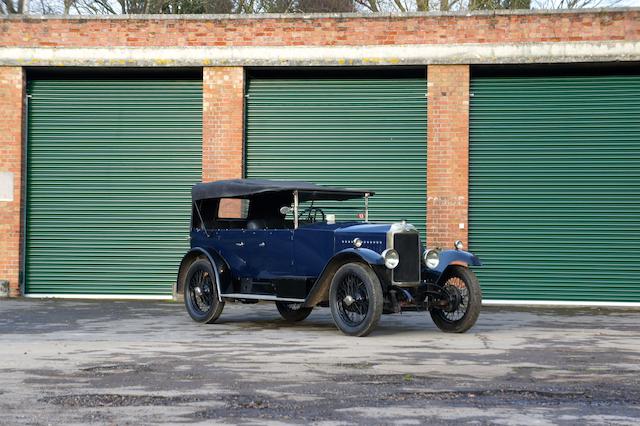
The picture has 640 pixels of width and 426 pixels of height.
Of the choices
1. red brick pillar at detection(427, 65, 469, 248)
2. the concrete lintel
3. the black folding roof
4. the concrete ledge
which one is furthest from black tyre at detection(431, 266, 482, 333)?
the concrete ledge

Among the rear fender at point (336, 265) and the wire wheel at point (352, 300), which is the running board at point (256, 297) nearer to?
the rear fender at point (336, 265)

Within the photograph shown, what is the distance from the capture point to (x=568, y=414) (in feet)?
19.7

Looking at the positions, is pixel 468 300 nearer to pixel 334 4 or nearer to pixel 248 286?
pixel 248 286

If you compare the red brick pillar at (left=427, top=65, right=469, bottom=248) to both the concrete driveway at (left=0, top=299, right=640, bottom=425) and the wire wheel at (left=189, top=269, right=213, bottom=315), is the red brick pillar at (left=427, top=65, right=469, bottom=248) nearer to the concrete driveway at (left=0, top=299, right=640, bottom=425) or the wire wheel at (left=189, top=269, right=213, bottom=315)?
the concrete driveway at (left=0, top=299, right=640, bottom=425)

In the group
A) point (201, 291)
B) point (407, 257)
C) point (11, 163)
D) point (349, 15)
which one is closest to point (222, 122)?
point (349, 15)

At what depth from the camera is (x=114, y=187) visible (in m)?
18.3

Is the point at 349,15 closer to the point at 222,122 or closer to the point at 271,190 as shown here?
the point at 222,122

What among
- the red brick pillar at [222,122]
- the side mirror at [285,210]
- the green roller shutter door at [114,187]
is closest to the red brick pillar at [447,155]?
the red brick pillar at [222,122]

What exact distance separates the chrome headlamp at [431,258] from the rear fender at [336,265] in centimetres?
69

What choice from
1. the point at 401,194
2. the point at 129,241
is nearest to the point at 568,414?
the point at 401,194

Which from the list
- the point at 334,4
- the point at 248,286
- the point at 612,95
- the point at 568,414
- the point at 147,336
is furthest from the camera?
the point at 334,4

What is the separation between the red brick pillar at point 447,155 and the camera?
1734 cm

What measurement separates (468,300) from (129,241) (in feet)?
28.9

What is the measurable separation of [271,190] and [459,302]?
2712 millimetres
